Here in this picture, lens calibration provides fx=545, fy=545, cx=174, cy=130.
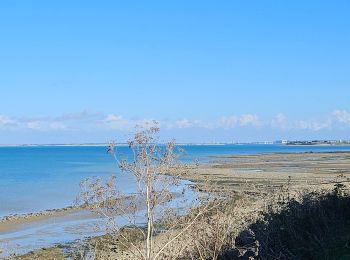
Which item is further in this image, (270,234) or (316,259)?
(270,234)

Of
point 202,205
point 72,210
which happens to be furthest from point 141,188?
point 72,210

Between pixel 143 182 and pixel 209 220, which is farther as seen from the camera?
pixel 209 220

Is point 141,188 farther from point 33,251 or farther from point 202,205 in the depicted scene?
point 33,251

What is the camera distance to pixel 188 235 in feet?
36.8

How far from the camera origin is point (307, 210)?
1257cm

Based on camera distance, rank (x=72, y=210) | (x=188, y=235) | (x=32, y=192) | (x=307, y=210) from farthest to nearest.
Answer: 1. (x=32, y=192)
2. (x=72, y=210)
3. (x=307, y=210)
4. (x=188, y=235)

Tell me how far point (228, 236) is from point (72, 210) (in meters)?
22.8

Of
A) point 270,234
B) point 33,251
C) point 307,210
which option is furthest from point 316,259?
point 33,251

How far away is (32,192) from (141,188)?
40.9 meters

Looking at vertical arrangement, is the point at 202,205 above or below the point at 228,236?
above

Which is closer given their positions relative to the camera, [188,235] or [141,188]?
[141,188]

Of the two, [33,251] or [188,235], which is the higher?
[188,235]

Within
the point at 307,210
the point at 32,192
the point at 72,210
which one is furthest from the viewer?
the point at 32,192

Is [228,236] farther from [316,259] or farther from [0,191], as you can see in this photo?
[0,191]
